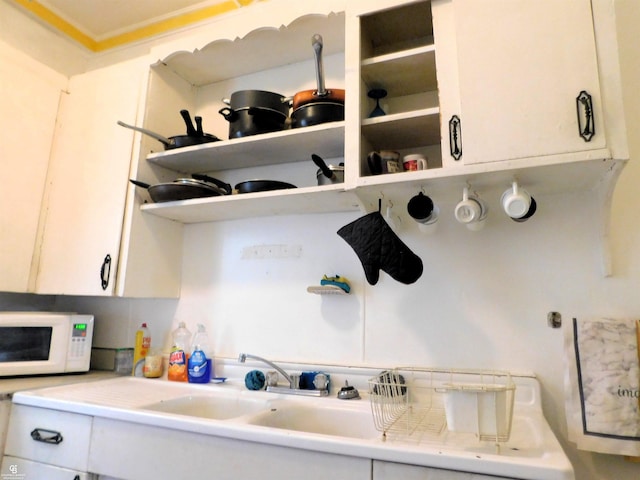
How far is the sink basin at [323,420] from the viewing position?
131 centimetres

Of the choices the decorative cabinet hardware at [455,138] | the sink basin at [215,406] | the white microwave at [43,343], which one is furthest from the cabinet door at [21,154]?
the decorative cabinet hardware at [455,138]

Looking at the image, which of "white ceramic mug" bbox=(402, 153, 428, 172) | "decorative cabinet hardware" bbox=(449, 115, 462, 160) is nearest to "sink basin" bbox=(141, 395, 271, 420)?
"white ceramic mug" bbox=(402, 153, 428, 172)

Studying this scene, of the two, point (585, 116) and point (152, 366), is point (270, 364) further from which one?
point (585, 116)

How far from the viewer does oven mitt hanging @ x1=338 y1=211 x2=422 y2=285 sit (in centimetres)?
128

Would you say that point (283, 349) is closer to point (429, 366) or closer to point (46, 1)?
point (429, 366)

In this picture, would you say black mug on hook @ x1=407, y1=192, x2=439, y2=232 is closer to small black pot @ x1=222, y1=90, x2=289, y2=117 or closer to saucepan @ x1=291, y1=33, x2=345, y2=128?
saucepan @ x1=291, y1=33, x2=345, y2=128

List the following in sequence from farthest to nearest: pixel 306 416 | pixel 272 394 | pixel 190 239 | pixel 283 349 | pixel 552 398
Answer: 1. pixel 190 239
2. pixel 283 349
3. pixel 272 394
4. pixel 306 416
5. pixel 552 398

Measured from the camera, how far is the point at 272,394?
5.05 ft

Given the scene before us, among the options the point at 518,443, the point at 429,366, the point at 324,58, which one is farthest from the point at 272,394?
the point at 324,58

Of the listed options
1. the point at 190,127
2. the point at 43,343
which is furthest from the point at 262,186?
the point at 43,343

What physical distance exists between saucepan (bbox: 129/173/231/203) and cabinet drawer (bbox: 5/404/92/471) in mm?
883

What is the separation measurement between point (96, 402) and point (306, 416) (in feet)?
2.36

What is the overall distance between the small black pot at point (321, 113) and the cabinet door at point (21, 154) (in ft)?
4.50

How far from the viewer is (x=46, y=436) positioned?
138 centimetres
